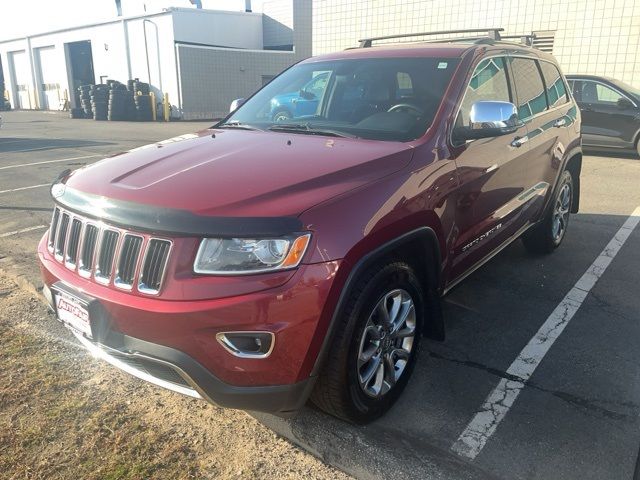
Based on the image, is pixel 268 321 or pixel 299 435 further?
pixel 299 435

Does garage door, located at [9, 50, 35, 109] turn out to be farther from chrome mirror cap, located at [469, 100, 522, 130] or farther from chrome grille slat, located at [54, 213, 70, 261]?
chrome mirror cap, located at [469, 100, 522, 130]

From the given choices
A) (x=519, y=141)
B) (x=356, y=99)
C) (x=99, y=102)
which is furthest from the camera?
(x=99, y=102)

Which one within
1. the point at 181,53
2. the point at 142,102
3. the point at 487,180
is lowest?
the point at 142,102

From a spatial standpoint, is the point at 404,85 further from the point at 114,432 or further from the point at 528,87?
the point at 114,432

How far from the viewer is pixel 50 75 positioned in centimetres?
3447

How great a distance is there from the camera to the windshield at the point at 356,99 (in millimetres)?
3289

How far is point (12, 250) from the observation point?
17.8 ft

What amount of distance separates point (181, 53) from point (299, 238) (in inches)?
1012

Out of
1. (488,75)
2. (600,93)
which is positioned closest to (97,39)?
(600,93)

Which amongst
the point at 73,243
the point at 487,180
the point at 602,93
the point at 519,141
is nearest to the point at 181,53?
the point at 602,93

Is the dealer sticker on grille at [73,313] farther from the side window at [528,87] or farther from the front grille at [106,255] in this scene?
the side window at [528,87]

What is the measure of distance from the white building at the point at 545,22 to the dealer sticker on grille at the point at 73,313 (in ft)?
48.3

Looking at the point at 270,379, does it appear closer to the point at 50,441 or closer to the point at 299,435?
the point at 299,435

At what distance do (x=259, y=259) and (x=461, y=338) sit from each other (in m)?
2.00
